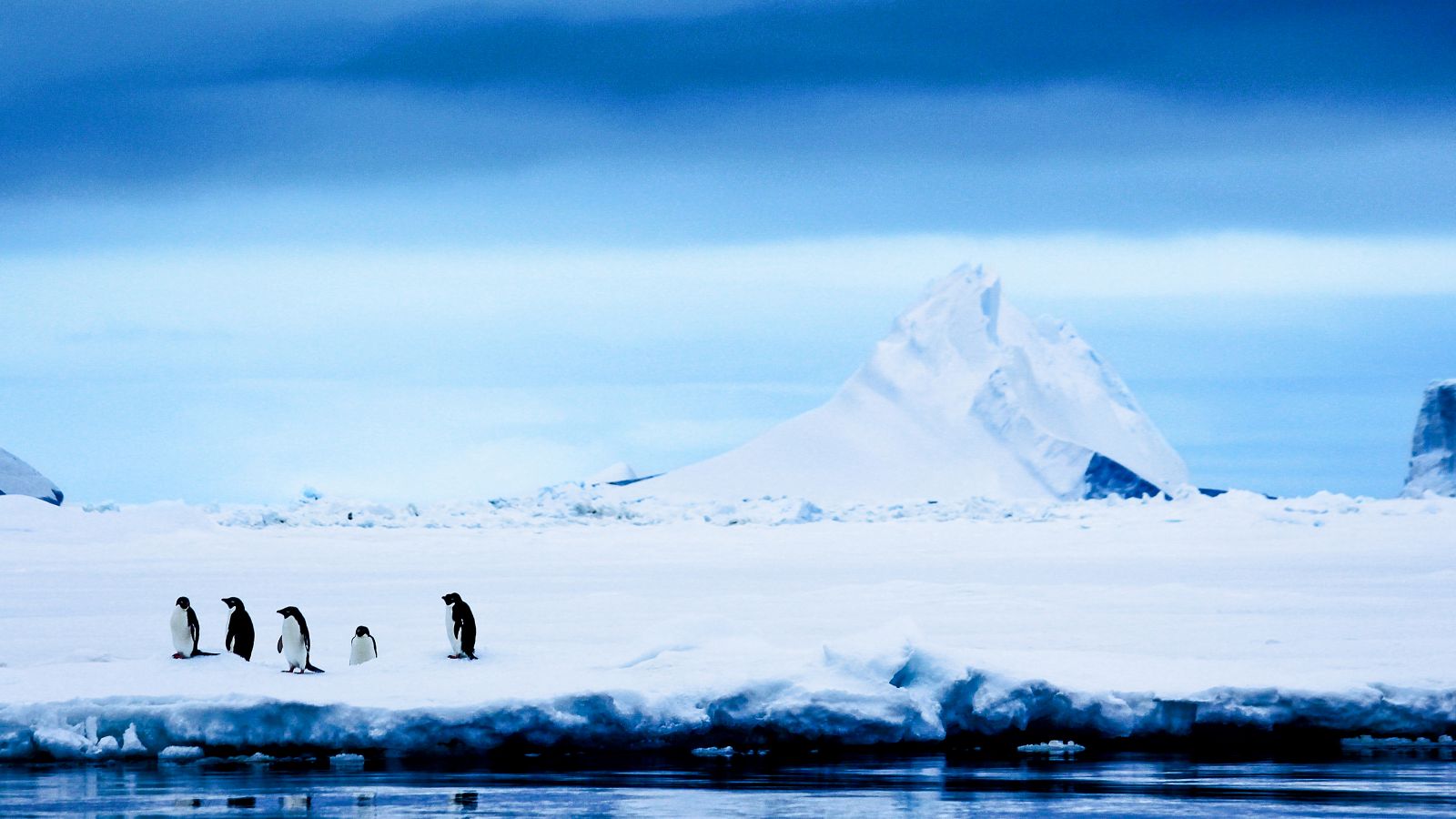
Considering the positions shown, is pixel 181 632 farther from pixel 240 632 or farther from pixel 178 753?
pixel 178 753

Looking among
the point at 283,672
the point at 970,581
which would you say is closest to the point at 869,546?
the point at 970,581

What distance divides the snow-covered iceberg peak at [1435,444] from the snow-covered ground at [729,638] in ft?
65.8

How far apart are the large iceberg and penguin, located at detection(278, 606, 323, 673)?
35373mm

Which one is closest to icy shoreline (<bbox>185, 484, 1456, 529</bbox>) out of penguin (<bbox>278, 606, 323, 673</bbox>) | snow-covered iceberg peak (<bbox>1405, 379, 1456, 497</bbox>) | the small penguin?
snow-covered iceberg peak (<bbox>1405, 379, 1456, 497</bbox>)

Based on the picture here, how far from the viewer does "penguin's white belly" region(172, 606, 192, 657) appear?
458 inches

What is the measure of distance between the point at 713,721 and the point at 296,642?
9.05 ft

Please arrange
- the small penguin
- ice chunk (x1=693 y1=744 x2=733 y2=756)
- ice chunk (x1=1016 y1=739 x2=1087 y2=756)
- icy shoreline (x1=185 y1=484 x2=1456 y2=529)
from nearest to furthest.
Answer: ice chunk (x1=693 y1=744 x2=733 y2=756) < ice chunk (x1=1016 y1=739 x2=1087 y2=756) < the small penguin < icy shoreline (x1=185 y1=484 x2=1456 y2=529)

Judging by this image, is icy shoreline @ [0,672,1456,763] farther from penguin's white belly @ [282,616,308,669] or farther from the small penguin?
the small penguin

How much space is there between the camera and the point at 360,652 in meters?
11.8

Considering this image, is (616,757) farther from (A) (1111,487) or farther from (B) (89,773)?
(A) (1111,487)

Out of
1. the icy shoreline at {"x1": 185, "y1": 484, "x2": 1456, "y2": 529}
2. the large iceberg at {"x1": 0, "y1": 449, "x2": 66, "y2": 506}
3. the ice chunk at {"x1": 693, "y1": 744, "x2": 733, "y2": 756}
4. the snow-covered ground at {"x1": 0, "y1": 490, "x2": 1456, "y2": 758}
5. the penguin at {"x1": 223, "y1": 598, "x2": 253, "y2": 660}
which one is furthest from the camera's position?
the large iceberg at {"x1": 0, "y1": 449, "x2": 66, "y2": 506}

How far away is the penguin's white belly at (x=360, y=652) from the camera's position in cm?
1173

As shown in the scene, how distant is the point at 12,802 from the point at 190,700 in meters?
1.93

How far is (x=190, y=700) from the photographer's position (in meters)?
9.80
